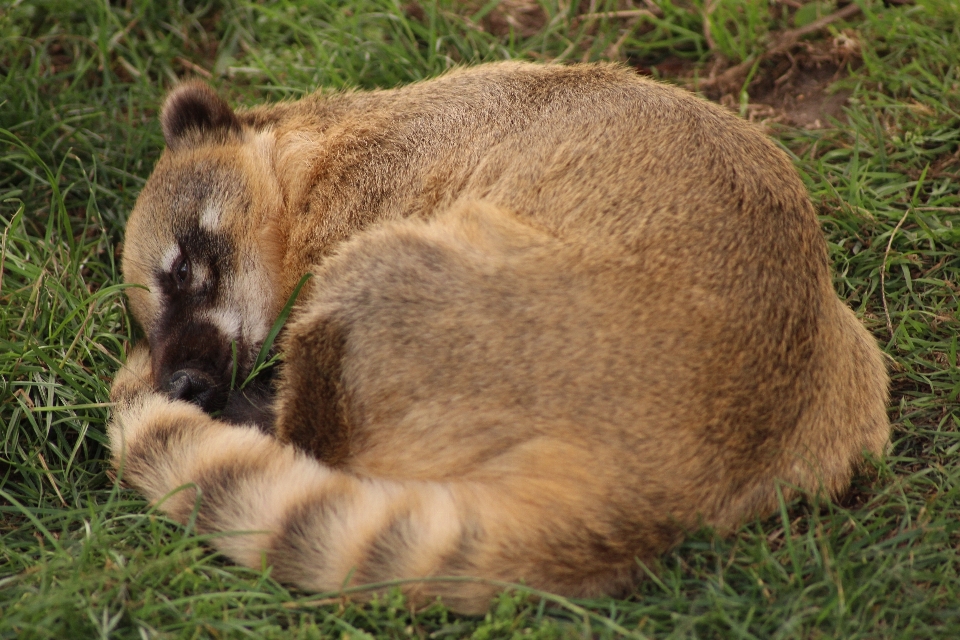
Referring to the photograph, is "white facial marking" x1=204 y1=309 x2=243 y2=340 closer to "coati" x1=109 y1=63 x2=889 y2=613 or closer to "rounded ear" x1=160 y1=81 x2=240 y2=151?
"coati" x1=109 y1=63 x2=889 y2=613

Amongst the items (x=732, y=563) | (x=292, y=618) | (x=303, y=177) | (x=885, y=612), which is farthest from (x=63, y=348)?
(x=885, y=612)

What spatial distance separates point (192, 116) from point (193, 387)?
1.79 meters

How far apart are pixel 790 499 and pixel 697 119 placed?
76.8 inches

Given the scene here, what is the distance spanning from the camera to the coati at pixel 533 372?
3680 mm

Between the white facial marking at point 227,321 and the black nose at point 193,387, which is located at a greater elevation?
the white facial marking at point 227,321

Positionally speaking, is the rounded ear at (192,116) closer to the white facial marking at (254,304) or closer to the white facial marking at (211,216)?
the white facial marking at (211,216)

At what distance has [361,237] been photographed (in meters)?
4.59

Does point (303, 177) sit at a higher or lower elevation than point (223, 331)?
higher

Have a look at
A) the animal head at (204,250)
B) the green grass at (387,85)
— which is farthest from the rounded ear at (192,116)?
the green grass at (387,85)

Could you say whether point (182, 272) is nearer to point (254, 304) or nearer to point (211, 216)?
point (211, 216)

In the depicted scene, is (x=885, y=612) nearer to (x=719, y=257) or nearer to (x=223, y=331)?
(x=719, y=257)

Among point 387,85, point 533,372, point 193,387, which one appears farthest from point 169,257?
point 533,372

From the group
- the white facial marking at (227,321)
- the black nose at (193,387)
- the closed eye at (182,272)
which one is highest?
the closed eye at (182,272)

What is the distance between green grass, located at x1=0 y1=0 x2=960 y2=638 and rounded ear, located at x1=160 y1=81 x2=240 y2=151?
0.67 meters
